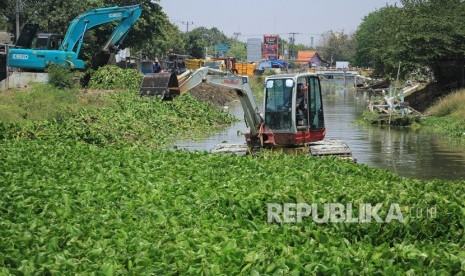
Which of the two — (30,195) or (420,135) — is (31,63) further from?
(30,195)

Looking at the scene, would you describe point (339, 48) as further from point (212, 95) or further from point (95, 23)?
point (95, 23)

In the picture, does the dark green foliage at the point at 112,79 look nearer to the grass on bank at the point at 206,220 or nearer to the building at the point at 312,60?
the grass on bank at the point at 206,220

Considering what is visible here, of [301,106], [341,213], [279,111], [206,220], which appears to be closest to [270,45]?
[301,106]

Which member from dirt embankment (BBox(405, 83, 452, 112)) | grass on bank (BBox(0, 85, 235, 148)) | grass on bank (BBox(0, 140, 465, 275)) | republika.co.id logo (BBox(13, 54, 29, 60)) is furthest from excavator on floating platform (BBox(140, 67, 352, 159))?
dirt embankment (BBox(405, 83, 452, 112))

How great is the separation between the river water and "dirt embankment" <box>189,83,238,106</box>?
1316 centimetres

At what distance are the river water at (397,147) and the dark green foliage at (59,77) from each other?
856 centimetres

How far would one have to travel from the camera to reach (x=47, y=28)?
168 feet

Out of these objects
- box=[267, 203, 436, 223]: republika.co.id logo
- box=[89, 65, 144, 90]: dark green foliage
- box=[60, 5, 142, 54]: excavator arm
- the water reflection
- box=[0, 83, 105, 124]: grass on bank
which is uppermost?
box=[60, 5, 142, 54]: excavator arm

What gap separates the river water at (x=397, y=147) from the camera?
21141mm

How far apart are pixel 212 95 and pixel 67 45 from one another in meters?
16.3

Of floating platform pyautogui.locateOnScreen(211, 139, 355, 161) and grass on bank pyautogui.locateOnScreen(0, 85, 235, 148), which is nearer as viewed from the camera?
floating platform pyautogui.locateOnScreen(211, 139, 355, 161)

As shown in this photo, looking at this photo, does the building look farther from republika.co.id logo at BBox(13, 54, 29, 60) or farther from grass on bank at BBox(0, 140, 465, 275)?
grass on bank at BBox(0, 140, 465, 275)

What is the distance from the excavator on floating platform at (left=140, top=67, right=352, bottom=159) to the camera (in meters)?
18.7

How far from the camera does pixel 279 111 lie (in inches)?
755
